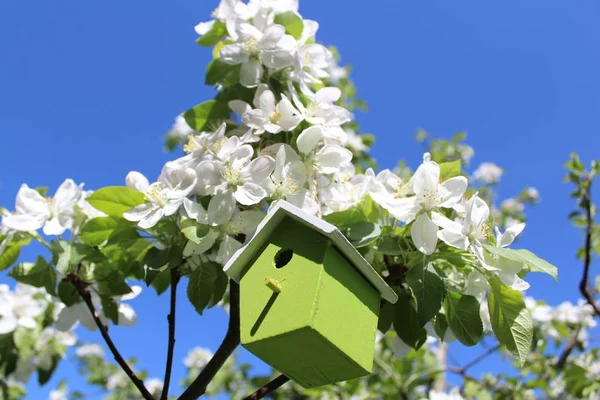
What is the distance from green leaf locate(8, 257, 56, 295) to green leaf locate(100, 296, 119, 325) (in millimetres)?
151

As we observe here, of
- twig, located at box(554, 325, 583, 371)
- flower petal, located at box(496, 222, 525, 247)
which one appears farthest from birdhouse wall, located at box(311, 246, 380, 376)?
twig, located at box(554, 325, 583, 371)

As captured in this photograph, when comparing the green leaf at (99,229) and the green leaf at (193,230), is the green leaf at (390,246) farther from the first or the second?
the green leaf at (99,229)

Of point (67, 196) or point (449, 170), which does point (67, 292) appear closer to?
point (67, 196)

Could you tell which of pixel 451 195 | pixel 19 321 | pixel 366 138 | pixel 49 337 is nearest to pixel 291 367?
pixel 451 195

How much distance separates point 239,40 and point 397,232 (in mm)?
794

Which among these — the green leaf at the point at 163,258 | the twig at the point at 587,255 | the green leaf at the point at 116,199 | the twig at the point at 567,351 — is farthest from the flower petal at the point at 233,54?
the twig at the point at 567,351

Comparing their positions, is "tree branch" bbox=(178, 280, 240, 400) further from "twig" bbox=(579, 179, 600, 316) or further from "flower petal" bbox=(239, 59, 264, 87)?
"twig" bbox=(579, 179, 600, 316)

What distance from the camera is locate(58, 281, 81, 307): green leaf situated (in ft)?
5.74

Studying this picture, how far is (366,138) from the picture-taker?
3.60 meters

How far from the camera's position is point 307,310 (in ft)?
3.43

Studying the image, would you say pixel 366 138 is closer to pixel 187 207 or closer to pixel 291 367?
pixel 187 207

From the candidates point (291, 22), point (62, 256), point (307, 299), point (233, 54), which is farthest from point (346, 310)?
point (291, 22)

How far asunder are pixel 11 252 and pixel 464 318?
50.5 inches

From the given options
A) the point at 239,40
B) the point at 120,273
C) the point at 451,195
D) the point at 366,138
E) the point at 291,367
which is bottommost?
the point at 291,367
